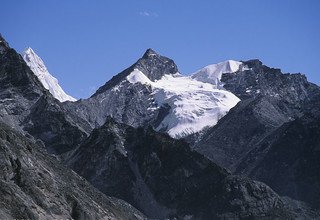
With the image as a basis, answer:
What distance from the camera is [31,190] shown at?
167 m

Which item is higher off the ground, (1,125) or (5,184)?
(1,125)

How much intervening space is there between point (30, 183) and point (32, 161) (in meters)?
18.0

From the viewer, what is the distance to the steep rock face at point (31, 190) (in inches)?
5955

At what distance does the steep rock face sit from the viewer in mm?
151250

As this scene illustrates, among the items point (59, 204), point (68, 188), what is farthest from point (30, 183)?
point (68, 188)

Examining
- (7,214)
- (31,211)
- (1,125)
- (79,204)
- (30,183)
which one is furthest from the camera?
(1,125)

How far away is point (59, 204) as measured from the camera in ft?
565

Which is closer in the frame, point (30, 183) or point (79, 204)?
point (30, 183)

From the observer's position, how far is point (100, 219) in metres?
192

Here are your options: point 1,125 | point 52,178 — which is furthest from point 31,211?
point 1,125

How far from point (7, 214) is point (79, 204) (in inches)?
1596

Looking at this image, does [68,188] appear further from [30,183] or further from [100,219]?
[30,183]

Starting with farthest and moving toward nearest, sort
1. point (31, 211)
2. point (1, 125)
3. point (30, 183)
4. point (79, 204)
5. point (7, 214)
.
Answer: point (1, 125) < point (79, 204) < point (30, 183) < point (31, 211) < point (7, 214)

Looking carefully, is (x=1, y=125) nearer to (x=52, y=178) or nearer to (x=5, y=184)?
(x=52, y=178)
